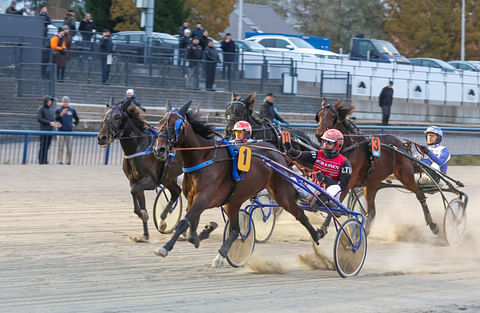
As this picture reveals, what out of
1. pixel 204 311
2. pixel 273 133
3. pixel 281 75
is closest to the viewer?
pixel 204 311

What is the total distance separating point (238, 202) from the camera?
27.9ft

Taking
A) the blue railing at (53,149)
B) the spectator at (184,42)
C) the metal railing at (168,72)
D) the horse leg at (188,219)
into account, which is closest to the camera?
the horse leg at (188,219)

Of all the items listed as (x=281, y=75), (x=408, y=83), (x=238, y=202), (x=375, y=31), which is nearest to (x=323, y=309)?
(x=238, y=202)

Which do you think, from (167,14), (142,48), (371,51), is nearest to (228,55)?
(142,48)

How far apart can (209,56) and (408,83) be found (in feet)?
32.8

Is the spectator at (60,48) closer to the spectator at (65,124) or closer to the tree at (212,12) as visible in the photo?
the spectator at (65,124)

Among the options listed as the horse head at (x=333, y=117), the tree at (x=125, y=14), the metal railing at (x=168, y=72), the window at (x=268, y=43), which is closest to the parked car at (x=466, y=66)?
the window at (x=268, y=43)

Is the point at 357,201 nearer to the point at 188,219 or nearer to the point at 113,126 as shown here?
the point at 113,126

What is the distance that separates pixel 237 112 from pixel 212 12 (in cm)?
2507

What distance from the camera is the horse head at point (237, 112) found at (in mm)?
11258

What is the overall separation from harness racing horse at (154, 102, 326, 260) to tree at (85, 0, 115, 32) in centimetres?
2738

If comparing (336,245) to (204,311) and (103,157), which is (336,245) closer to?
(204,311)

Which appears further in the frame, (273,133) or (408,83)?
(408,83)

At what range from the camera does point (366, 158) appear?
1065 cm
